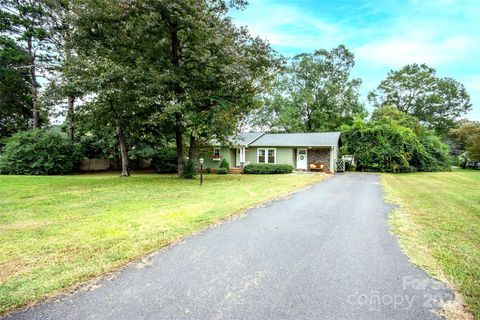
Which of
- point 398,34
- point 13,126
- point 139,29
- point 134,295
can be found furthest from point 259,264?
point 13,126

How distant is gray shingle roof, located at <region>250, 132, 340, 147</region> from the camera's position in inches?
859

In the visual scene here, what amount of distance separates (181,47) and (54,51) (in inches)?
536

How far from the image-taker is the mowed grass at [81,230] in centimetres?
306

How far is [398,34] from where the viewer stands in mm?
13805

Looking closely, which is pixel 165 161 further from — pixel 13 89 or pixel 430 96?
pixel 430 96

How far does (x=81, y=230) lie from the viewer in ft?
16.1

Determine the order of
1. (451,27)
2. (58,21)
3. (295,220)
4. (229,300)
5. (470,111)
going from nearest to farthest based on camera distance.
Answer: (229,300)
(295,220)
(451,27)
(58,21)
(470,111)

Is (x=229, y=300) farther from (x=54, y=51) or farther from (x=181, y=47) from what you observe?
(x=54, y=51)

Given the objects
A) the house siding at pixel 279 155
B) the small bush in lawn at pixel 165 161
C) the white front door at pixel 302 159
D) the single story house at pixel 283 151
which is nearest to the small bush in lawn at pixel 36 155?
the small bush in lawn at pixel 165 161

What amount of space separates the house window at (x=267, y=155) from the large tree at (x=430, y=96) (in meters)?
28.8

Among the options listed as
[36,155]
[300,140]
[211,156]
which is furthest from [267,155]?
[36,155]

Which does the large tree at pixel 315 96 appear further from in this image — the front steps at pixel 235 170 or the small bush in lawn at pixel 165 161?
the small bush in lawn at pixel 165 161

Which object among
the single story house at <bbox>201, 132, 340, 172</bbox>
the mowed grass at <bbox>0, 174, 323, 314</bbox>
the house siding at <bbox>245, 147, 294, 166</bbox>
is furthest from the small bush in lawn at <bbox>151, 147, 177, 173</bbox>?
the mowed grass at <bbox>0, 174, 323, 314</bbox>

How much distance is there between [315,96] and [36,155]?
32.6 meters
